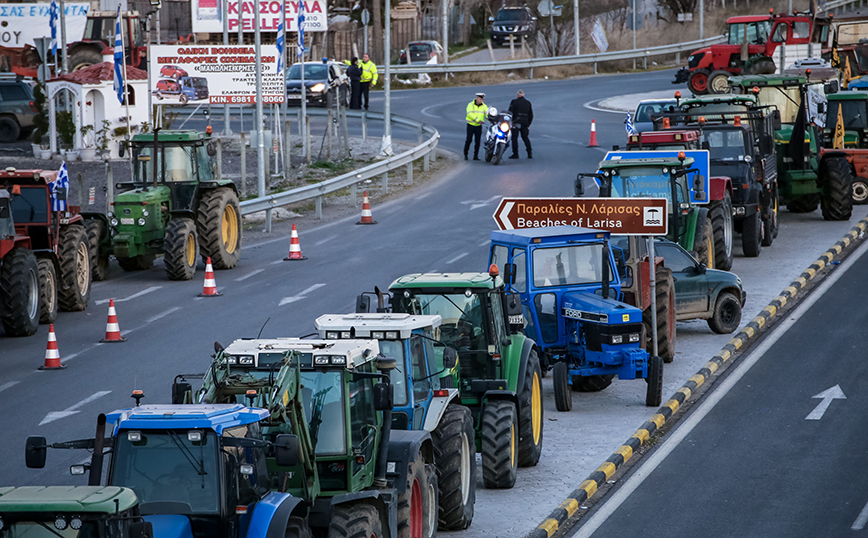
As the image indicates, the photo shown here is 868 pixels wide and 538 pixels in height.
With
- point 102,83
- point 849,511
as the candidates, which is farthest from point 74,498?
point 102,83

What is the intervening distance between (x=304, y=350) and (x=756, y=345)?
11.3m

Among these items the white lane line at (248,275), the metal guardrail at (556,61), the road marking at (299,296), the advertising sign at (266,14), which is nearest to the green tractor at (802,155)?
the road marking at (299,296)

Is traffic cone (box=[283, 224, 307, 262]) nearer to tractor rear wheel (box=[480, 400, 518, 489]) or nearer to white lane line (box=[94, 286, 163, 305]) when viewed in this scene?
white lane line (box=[94, 286, 163, 305])

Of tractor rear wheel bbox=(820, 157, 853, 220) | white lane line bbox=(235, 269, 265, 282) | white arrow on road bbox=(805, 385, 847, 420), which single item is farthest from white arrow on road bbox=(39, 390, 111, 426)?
tractor rear wheel bbox=(820, 157, 853, 220)

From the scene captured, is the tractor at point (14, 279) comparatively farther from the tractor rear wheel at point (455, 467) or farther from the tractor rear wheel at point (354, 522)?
the tractor rear wheel at point (354, 522)

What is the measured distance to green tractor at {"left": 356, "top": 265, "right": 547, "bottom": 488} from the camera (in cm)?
1166

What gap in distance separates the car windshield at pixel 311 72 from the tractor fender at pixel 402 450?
34836 mm

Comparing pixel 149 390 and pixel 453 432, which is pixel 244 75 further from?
pixel 453 432

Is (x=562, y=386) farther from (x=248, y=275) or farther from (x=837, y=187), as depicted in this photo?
(x=837, y=187)

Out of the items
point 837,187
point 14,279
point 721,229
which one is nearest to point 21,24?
point 837,187

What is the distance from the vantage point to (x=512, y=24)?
5766 cm

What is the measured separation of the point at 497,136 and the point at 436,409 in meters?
24.7

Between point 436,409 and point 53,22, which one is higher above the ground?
point 53,22

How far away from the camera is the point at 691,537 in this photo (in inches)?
430
